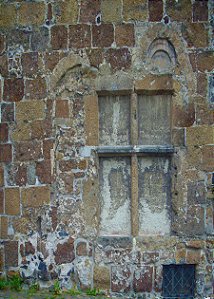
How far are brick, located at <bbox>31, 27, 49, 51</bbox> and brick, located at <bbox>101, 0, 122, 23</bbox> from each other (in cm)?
68

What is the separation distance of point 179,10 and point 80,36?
3.79ft

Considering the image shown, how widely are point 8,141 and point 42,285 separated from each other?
5.52 feet

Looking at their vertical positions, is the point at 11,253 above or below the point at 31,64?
below

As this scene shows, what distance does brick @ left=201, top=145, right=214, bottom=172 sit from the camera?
7.19 m

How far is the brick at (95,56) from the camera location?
284 inches

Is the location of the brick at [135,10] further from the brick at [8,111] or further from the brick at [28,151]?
the brick at [28,151]

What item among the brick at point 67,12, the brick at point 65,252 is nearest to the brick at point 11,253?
the brick at point 65,252

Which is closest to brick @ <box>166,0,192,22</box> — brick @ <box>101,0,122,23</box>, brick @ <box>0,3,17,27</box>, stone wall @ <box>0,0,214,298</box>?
stone wall @ <box>0,0,214,298</box>

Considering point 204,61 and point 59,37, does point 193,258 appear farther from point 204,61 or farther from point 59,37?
point 59,37

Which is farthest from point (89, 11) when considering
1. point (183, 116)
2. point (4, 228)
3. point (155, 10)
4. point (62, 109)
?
point (4, 228)

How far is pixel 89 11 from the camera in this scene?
7.23 metres

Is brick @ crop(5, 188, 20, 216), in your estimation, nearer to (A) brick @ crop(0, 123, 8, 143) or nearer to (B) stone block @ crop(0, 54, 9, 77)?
(A) brick @ crop(0, 123, 8, 143)

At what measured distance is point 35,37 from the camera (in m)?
7.31

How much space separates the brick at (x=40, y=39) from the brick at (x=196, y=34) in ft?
5.14
